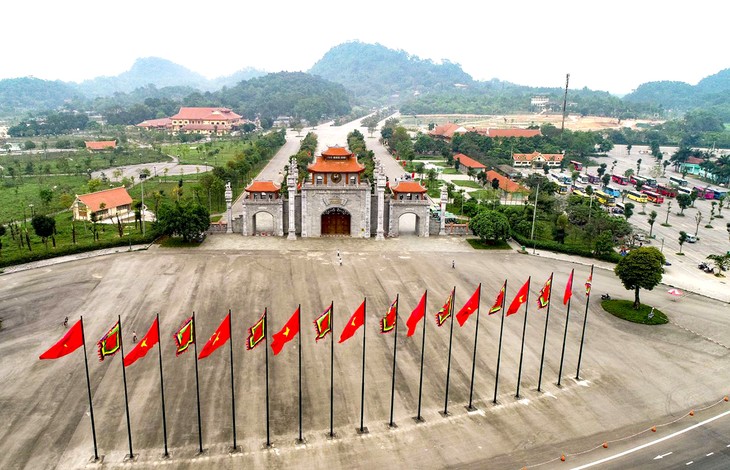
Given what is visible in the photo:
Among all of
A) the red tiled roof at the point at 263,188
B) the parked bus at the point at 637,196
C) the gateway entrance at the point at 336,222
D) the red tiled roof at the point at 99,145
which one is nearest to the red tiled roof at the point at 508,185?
the parked bus at the point at 637,196

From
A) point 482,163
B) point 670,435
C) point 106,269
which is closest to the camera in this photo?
point 670,435

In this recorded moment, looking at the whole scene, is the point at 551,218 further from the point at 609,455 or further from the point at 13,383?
the point at 13,383

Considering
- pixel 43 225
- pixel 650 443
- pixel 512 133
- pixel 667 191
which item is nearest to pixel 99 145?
pixel 43 225

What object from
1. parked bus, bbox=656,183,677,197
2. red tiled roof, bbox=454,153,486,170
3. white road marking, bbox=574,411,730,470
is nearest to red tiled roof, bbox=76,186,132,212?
white road marking, bbox=574,411,730,470

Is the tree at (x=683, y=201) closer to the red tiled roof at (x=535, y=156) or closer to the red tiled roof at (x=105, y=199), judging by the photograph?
the red tiled roof at (x=535, y=156)

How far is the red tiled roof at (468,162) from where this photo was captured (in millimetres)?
99688

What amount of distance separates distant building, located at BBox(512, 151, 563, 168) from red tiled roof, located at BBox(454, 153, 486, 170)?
11045 millimetres

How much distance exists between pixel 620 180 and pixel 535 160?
19.3 m

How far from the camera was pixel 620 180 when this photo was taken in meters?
96.4

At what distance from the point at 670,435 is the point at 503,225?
30.1m

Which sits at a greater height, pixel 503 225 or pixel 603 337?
pixel 503 225

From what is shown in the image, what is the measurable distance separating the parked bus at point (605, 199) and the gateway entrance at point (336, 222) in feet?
128

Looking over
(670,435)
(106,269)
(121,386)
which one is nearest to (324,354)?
(121,386)

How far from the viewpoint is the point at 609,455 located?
24.0m
